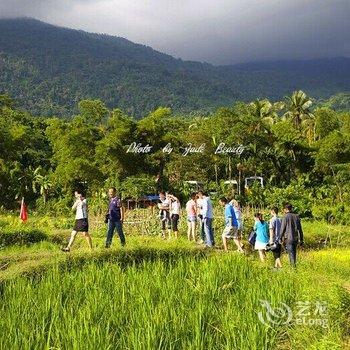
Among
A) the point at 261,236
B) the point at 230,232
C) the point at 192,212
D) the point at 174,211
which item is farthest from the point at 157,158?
the point at 261,236

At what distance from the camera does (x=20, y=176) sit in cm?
3712

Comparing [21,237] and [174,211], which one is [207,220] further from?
[21,237]

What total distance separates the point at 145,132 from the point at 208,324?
33.7 meters

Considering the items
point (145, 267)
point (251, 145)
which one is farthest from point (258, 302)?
point (251, 145)

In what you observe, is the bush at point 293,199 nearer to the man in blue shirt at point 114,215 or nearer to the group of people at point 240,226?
the group of people at point 240,226

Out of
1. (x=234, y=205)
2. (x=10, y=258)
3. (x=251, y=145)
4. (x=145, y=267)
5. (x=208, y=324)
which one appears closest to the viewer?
(x=208, y=324)

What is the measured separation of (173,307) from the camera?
5.84 m

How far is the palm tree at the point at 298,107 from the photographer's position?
1965 inches

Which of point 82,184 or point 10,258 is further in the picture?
point 82,184

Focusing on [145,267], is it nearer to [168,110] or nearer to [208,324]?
[208,324]

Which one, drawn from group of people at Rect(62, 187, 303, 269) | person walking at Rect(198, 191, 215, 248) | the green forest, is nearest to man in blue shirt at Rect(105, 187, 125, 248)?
group of people at Rect(62, 187, 303, 269)

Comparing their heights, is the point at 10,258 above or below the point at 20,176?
below

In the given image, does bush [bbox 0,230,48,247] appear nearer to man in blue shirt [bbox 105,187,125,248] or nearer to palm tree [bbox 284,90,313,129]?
man in blue shirt [bbox 105,187,125,248]

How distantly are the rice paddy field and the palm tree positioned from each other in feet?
139
